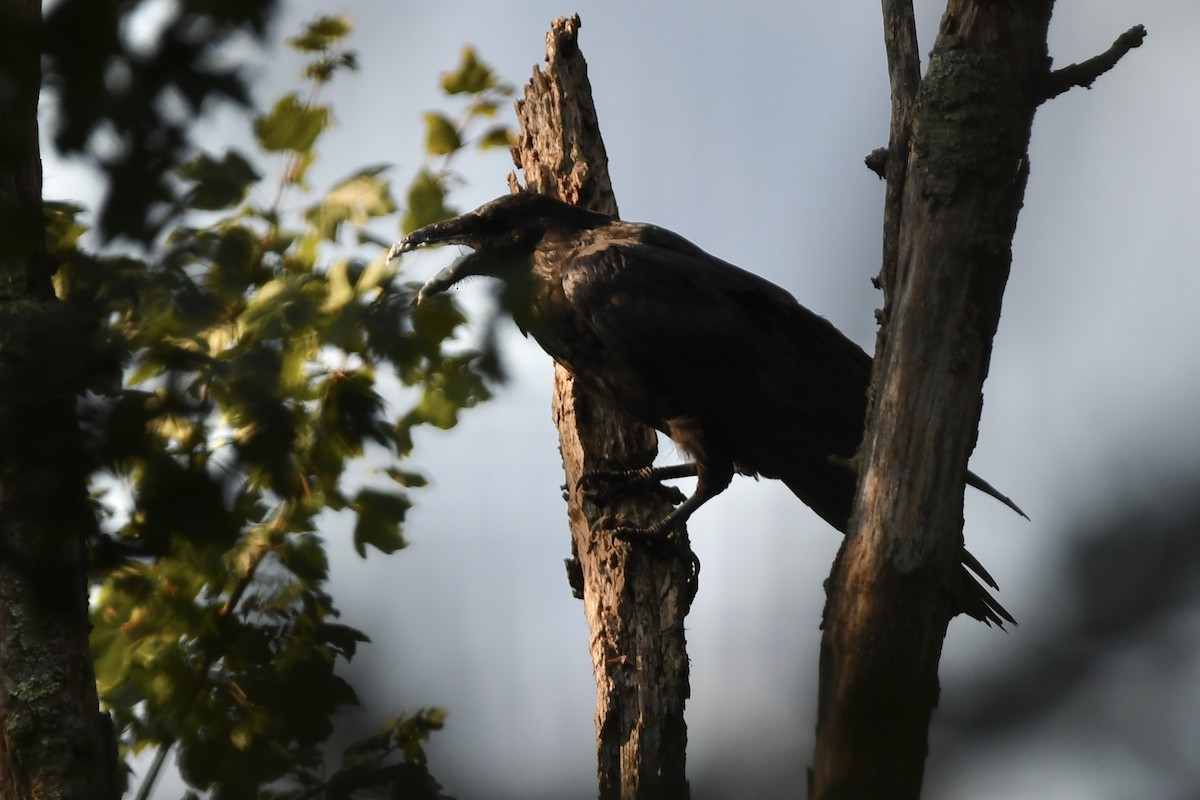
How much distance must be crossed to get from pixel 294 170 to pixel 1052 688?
1227 mm

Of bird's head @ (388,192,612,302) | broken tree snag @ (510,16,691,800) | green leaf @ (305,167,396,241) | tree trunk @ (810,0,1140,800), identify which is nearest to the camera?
green leaf @ (305,167,396,241)

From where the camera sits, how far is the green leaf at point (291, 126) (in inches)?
57.6

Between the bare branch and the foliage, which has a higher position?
the bare branch

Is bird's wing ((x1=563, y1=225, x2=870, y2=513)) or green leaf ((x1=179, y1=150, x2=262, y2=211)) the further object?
bird's wing ((x1=563, y1=225, x2=870, y2=513))

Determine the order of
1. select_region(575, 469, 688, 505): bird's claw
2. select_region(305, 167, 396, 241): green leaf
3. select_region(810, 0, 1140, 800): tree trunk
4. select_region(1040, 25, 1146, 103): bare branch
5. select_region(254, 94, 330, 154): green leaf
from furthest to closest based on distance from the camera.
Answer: select_region(575, 469, 688, 505): bird's claw
select_region(810, 0, 1140, 800): tree trunk
select_region(1040, 25, 1146, 103): bare branch
select_region(305, 167, 396, 241): green leaf
select_region(254, 94, 330, 154): green leaf

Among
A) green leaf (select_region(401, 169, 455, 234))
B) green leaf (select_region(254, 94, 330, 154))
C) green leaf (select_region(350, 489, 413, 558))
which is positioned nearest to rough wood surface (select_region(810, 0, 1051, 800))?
green leaf (select_region(350, 489, 413, 558))

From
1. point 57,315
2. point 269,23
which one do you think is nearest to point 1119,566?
point 269,23

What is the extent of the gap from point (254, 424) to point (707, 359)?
305 centimetres

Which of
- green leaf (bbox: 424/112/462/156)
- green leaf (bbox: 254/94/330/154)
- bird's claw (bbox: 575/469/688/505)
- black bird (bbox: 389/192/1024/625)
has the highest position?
black bird (bbox: 389/192/1024/625)

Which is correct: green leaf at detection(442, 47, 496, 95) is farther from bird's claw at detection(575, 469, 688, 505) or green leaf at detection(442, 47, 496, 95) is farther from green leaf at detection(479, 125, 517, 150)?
bird's claw at detection(575, 469, 688, 505)

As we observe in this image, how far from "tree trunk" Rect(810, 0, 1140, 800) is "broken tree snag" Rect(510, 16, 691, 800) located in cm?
60

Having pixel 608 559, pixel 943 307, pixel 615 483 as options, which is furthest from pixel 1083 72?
pixel 615 483

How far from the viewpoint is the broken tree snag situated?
3297 millimetres

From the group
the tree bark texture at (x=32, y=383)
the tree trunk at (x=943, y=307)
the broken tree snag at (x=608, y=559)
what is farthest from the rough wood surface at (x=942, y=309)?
the tree bark texture at (x=32, y=383)
